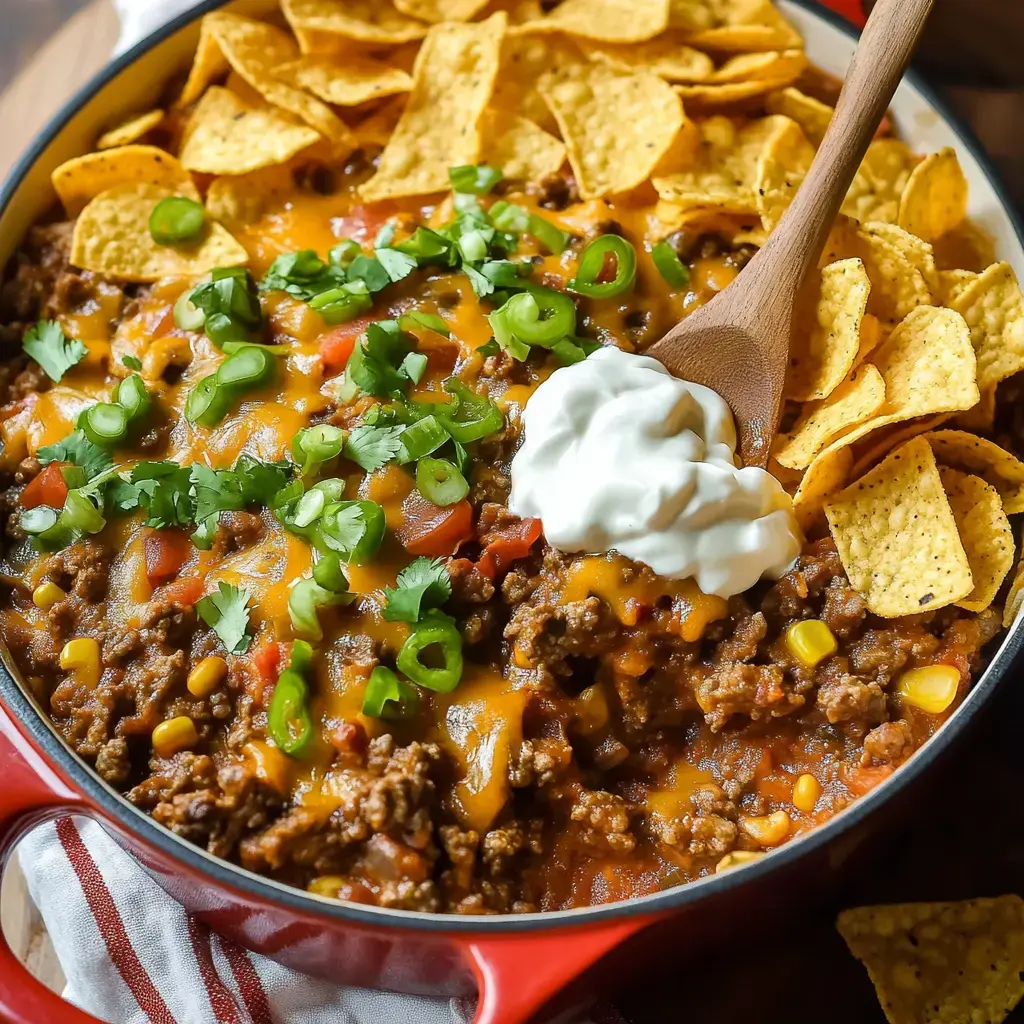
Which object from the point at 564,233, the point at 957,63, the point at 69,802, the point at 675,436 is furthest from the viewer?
the point at 957,63

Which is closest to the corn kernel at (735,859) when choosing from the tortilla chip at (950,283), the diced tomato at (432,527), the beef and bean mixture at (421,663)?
the beef and bean mixture at (421,663)

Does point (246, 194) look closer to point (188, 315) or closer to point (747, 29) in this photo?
point (188, 315)

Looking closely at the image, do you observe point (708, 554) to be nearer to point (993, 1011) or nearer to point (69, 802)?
point (993, 1011)

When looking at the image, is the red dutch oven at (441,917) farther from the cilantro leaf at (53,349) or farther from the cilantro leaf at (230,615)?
the cilantro leaf at (53,349)

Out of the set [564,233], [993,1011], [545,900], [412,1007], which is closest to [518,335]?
[564,233]

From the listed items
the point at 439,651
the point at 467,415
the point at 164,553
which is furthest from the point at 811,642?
the point at 164,553

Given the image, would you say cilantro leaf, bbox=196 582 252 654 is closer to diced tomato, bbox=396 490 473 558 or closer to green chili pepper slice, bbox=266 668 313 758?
green chili pepper slice, bbox=266 668 313 758

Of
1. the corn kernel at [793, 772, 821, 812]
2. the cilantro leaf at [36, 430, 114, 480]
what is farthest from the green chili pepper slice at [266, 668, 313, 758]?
the corn kernel at [793, 772, 821, 812]
